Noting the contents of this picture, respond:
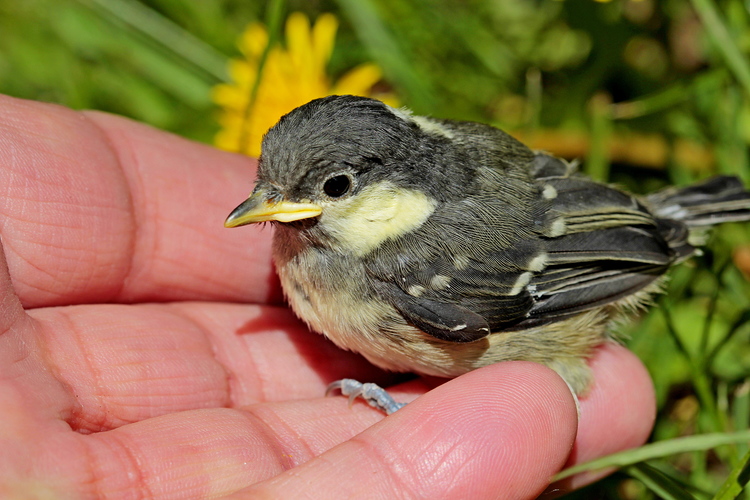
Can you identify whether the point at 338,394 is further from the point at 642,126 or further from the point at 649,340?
the point at 642,126

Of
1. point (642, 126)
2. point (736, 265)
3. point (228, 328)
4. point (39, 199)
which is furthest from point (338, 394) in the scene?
point (642, 126)

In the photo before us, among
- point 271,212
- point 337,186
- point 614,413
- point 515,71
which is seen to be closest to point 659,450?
point 614,413

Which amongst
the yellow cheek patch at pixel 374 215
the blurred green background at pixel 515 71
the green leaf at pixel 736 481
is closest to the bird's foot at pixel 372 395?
the yellow cheek patch at pixel 374 215

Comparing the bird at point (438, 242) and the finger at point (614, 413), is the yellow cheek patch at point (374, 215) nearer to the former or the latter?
the bird at point (438, 242)

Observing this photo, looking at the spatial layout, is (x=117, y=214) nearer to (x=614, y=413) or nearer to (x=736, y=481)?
(x=614, y=413)

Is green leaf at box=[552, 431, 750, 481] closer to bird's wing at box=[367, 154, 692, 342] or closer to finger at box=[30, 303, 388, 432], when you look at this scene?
bird's wing at box=[367, 154, 692, 342]

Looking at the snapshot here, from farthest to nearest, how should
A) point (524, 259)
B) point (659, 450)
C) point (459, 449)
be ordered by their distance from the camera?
point (524, 259) → point (659, 450) → point (459, 449)
